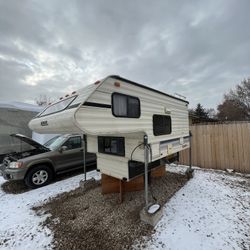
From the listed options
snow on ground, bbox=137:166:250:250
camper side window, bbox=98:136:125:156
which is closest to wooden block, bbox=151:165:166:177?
snow on ground, bbox=137:166:250:250

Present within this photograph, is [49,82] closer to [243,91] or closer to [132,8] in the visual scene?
[132,8]

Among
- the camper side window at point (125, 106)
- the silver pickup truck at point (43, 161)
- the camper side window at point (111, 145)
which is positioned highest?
the camper side window at point (125, 106)

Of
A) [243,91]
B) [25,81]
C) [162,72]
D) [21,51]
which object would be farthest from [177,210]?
[243,91]

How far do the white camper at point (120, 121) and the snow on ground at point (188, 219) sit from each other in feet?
3.88

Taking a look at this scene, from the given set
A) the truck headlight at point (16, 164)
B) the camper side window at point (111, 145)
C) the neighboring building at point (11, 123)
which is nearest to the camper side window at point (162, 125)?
the camper side window at point (111, 145)

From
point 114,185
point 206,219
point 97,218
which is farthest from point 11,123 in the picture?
point 206,219

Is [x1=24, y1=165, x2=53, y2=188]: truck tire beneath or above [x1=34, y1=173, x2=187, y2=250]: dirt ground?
above

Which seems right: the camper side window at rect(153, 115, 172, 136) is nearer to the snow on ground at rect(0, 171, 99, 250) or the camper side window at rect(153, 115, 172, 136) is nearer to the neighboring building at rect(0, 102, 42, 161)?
the snow on ground at rect(0, 171, 99, 250)

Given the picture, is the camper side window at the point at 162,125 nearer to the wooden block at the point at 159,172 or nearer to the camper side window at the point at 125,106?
the camper side window at the point at 125,106

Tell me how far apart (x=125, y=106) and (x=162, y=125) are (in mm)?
1474

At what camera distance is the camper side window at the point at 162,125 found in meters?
3.95

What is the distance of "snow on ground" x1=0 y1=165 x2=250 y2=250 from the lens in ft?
8.87

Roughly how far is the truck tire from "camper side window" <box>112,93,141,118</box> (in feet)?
12.7

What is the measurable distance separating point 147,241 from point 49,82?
15424 mm
